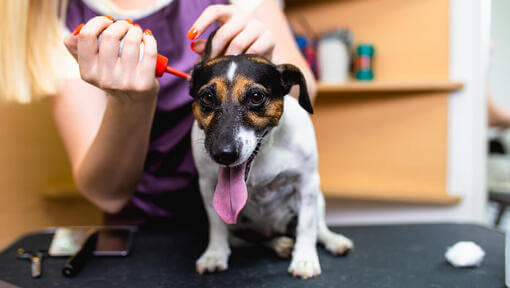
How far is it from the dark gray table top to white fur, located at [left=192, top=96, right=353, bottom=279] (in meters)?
0.03

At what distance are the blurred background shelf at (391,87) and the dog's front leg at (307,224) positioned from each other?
98 centimetres

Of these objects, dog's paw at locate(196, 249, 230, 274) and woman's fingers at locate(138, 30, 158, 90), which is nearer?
woman's fingers at locate(138, 30, 158, 90)

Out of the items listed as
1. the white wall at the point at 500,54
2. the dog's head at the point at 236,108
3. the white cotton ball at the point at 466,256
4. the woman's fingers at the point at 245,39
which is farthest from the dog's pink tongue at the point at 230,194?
the white wall at the point at 500,54

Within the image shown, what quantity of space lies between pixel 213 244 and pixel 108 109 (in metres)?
0.35

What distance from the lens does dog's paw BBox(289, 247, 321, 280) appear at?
79 centimetres

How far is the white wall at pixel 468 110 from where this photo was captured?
4.98 ft

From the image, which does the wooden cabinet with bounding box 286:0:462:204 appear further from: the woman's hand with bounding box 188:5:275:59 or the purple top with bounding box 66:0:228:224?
the woman's hand with bounding box 188:5:275:59

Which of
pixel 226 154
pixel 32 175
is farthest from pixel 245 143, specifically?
pixel 32 175

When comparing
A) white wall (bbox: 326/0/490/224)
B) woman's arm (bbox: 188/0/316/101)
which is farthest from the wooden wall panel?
white wall (bbox: 326/0/490/224)

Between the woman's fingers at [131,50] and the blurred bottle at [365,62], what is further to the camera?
the blurred bottle at [365,62]

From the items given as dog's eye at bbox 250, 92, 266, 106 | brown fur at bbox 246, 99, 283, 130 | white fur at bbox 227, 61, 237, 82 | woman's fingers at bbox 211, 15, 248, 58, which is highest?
woman's fingers at bbox 211, 15, 248, 58

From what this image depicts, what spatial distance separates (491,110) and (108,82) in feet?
4.56

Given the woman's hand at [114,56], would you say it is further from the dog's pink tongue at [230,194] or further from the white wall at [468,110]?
the white wall at [468,110]

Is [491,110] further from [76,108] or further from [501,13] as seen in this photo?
[76,108]
